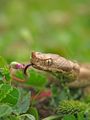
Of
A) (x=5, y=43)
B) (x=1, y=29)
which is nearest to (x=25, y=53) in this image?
(x=5, y=43)

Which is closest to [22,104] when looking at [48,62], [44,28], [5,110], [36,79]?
[5,110]

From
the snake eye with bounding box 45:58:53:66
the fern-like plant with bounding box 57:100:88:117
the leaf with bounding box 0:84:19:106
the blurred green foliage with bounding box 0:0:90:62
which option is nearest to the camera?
the leaf with bounding box 0:84:19:106

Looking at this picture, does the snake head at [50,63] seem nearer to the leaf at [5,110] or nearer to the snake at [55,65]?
the snake at [55,65]

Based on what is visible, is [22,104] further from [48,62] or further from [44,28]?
[44,28]

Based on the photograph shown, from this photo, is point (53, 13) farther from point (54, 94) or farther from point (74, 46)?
point (54, 94)

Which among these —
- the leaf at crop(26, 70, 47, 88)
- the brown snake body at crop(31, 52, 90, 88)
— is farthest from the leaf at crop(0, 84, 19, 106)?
the leaf at crop(26, 70, 47, 88)

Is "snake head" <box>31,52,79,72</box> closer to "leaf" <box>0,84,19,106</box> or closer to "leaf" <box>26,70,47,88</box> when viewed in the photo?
"leaf" <box>26,70,47,88</box>

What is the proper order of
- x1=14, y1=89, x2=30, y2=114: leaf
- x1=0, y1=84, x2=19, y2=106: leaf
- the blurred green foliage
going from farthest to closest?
the blurred green foliage, x1=14, y1=89, x2=30, y2=114: leaf, x1=0, y1=84, x2=19, y2=106: leaf

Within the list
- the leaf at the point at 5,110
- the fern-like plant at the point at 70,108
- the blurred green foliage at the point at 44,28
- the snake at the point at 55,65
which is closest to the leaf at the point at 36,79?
the snake at the point at 55,65
